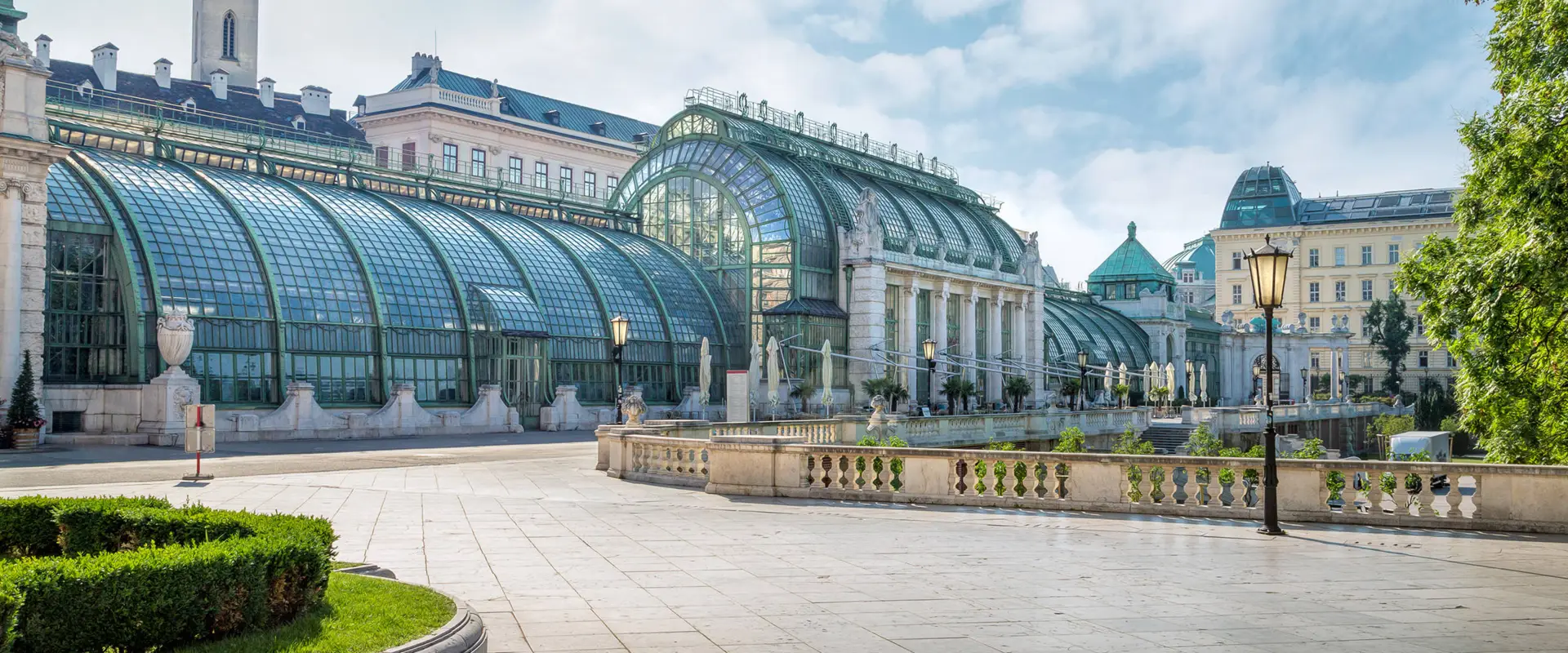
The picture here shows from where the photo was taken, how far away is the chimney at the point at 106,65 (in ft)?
255

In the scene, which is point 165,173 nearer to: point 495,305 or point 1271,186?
point 495,305

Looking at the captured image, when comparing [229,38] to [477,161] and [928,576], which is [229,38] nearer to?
[477,161]

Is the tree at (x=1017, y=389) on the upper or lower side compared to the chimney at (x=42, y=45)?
lower

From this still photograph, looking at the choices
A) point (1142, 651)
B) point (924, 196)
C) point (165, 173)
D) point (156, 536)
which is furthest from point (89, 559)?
point (924, 196)

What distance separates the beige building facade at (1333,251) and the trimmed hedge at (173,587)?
113908mm

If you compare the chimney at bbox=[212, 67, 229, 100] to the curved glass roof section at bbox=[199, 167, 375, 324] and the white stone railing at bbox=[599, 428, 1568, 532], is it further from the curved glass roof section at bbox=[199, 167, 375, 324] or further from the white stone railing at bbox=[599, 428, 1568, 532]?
the white stone railing at bbox=[599, 428, 1568, 532]

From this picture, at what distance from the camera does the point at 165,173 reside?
151 ft

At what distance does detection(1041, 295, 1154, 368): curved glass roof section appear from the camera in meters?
87.6

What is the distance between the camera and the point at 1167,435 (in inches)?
2643

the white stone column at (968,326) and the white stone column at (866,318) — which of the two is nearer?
the white stone column at (866,318)

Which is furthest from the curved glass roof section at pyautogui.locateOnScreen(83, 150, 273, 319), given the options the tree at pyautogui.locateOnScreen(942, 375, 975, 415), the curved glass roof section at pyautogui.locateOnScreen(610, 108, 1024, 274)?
the tree at pyautogui.locateOnScreen(942, 375, 975, 415)

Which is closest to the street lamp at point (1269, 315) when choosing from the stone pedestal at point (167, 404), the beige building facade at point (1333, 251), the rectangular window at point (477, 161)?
the stone pedestal at point (167, 404)

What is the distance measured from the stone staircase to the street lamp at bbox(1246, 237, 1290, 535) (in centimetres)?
4505

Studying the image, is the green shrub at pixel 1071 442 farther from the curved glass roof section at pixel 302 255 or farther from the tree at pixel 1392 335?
the tree at pixel 1392 335
